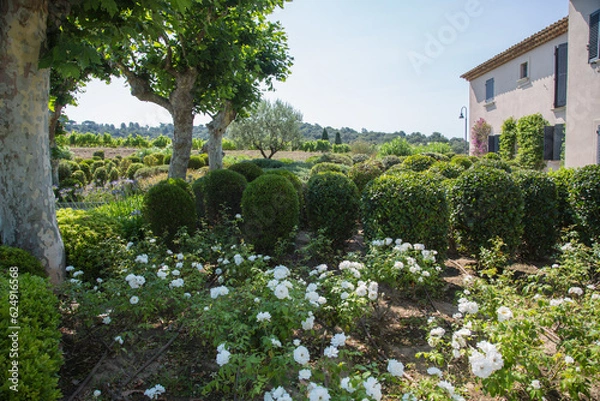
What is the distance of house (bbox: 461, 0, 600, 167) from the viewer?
1043 centimetres

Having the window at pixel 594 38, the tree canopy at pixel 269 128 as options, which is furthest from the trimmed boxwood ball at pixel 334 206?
the tree canopy at pixel 269 128

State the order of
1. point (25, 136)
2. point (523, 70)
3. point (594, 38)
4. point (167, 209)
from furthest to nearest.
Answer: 1. point (523, 70)
2. point (594, 38)
3. point (167, 209)
4. point (25, 136)

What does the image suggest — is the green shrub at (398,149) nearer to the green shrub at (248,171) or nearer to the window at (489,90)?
the window at (489,90)

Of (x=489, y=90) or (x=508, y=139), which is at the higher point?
(x=489, y=90)

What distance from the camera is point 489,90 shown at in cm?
1984

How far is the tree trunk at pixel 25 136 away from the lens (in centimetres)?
366

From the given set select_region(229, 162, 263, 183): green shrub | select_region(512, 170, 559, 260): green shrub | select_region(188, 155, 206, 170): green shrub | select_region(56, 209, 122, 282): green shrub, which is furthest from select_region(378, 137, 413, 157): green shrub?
select_region(56, 209, 122, 282): green shrub

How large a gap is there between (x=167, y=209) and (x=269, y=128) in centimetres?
2413

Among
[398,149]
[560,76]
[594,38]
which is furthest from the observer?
[398,149]

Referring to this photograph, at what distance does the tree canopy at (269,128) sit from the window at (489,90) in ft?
44.2

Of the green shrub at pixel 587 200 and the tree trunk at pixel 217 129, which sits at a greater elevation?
the tree trunk at pixel 217 129

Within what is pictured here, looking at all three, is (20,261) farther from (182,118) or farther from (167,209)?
(182,118)

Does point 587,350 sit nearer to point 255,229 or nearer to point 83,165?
point 255,229

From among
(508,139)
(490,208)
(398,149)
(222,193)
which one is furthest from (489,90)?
(222,193)
